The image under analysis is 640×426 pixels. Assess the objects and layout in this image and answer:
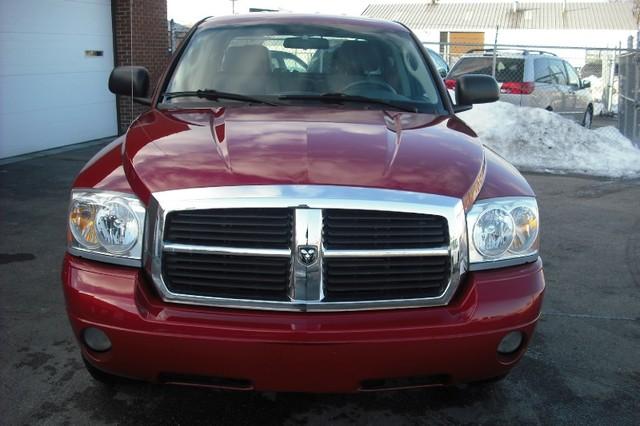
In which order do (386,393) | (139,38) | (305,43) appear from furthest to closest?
1. (139,38)
2. (305,43)
3. (386,393)

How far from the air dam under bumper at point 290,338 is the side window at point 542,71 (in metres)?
12.5

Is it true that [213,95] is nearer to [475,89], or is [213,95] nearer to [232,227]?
[232,227]

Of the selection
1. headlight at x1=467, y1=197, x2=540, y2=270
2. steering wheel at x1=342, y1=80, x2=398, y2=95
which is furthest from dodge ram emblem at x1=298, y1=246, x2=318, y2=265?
steering wheel at x1=342, y1=80, x2=398, y2=95

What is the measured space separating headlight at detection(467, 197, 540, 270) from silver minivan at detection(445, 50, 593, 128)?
11.2 m

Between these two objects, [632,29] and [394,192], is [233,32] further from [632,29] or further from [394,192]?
[632,29]

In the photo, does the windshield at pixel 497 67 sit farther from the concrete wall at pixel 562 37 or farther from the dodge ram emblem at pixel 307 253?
the concrete wall at pixel 562 37

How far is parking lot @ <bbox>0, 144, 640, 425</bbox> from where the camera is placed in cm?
316

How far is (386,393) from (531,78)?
474 inches

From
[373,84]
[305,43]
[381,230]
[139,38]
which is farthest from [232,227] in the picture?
[139,38]

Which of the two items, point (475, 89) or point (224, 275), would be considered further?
point (475, 89)

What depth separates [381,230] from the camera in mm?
2602

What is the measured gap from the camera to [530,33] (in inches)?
1778

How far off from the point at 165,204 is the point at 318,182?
58cm

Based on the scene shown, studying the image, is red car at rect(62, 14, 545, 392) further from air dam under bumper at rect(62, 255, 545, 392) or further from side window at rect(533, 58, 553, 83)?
side window at rect(533, 58, 553, 83)
